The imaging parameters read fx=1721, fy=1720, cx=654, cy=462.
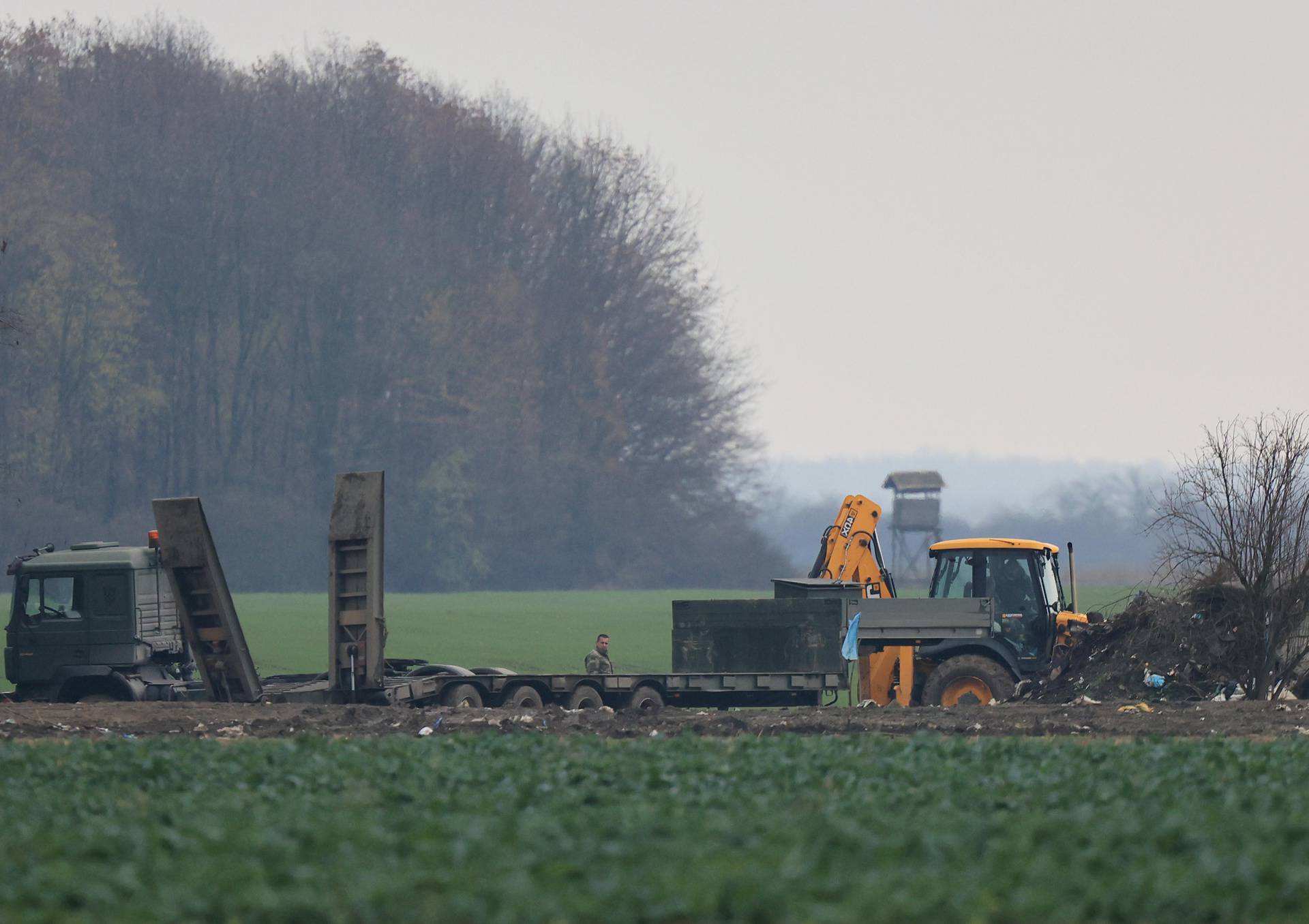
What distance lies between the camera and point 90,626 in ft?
79.1

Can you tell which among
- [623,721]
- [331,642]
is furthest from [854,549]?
[331,642]

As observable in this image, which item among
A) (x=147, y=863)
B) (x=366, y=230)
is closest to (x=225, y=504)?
(x=366, y=230)

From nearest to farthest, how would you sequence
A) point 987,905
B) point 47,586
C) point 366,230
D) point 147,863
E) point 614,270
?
point 987,905
point 147,863
point 47,586
point 366,230
point 614,270

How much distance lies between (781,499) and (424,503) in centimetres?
6600

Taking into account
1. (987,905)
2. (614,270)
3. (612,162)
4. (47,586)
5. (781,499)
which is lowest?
(987,905)

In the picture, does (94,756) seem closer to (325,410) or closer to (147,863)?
(147,863)

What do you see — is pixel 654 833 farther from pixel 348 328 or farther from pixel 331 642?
pixel 348 328

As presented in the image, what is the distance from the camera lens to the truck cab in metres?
24.1

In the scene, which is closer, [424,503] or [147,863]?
[147,863]

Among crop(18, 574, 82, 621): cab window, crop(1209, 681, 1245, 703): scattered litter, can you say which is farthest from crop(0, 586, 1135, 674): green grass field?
crop(18, 574, 82, 621): cab window

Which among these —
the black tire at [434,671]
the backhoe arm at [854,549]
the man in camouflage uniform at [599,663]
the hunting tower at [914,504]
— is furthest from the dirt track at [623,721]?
the hunting tower at [914,504]

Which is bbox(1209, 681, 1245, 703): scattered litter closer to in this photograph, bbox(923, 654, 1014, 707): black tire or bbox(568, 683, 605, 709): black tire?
bbox(923, 654, 1014, 707): black tire

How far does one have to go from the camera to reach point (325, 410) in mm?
82562

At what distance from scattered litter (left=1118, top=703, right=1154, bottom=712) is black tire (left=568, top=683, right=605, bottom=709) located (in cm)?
739
